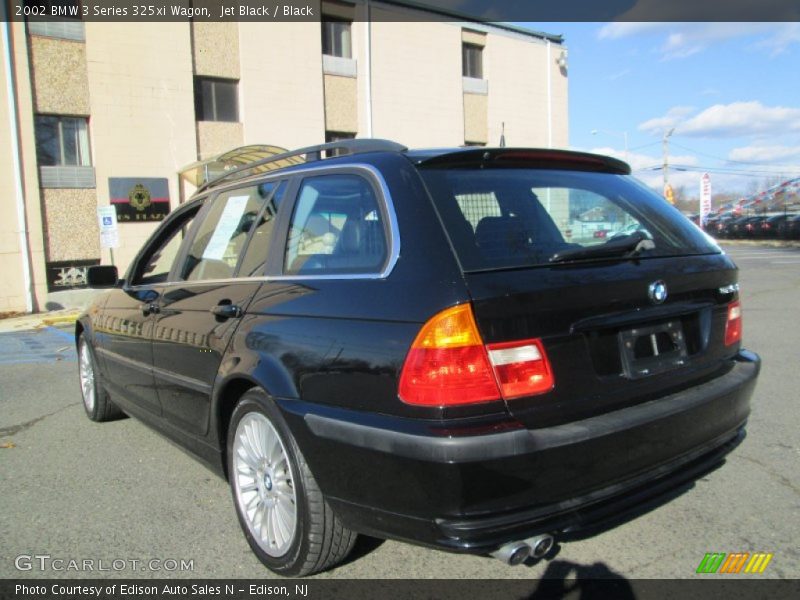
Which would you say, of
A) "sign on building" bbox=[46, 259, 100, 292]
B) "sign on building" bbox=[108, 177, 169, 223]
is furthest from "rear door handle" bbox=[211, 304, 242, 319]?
"sign on building" bbox=[108, 177, 169, 223]

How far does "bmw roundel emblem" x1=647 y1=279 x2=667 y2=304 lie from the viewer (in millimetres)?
2471

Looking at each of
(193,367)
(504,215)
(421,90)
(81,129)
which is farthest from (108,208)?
(504,215)

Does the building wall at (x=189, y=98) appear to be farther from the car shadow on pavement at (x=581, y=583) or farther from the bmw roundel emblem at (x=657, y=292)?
the bmw roundel emblem at (x=657, y=292)

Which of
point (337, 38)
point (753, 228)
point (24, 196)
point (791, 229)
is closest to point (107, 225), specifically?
→ point (24, 196)

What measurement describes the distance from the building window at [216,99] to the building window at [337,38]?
10.6 feet

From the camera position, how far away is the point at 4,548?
9.93 feet

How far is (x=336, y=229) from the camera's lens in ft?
8.96

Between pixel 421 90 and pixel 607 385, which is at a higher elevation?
pixel 421 90

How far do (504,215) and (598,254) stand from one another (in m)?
0.40

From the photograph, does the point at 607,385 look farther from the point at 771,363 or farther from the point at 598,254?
the point at 771,363

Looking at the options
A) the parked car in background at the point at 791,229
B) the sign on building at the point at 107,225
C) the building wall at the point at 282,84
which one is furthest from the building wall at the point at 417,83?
the parked car in background at the point at 791,229

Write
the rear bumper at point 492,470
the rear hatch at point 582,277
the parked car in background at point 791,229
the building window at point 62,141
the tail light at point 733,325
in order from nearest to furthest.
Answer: the rear bumper at point 492,470, the rear hatch at point 582,277, the tail light at point 733,325, the building window at point 62,141, the parked car in background at point 791,229

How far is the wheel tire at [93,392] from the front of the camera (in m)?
4.89

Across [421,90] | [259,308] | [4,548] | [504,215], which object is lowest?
[4,548]
